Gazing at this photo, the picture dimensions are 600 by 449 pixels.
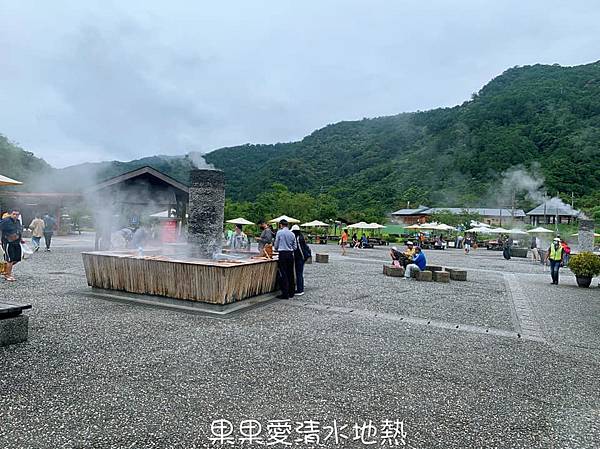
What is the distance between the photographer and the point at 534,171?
60.5m

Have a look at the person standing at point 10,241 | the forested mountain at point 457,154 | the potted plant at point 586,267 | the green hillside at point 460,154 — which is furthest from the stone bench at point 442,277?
the green hillside at point 460,154

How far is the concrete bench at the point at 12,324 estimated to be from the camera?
4652mm

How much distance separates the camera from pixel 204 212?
877cm

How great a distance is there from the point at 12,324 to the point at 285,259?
4.52 m

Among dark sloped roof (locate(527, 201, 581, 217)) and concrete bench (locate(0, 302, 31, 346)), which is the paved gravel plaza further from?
dark sloped roof (locate(527, 201, 581, 217))

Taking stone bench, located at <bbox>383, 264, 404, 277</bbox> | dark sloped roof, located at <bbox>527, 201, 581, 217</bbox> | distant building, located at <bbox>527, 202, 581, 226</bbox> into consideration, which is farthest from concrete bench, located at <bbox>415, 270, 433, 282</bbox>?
dark sloped roof, located at <bbox>527, 201, 581, 217</bbox>

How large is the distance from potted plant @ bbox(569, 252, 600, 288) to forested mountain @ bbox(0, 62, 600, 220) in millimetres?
38720

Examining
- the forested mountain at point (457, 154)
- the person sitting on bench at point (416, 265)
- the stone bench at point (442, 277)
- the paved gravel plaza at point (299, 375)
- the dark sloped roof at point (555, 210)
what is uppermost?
the forested mountain at point (457, 154)

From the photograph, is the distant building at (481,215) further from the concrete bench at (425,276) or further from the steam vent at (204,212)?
the steam vent at (204,212)

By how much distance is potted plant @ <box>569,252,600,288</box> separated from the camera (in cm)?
1190

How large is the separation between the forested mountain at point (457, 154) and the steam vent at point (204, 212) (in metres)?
38.6

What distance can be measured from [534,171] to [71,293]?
63834mm

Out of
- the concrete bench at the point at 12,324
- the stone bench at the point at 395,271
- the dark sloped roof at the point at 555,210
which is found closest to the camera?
the concrete bench at the point at 12,324

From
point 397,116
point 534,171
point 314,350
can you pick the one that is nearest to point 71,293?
point 314,350
